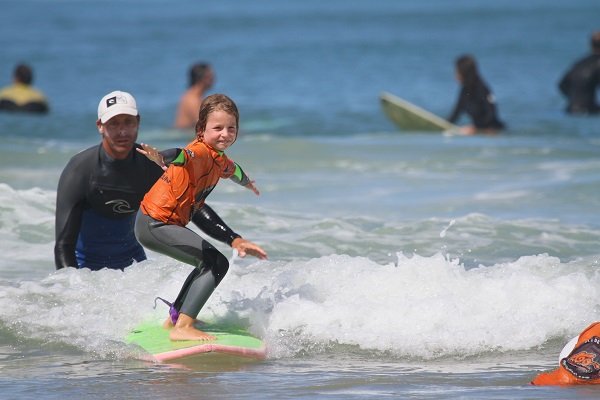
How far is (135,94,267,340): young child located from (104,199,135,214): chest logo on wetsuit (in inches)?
23.3

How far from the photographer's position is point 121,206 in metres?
6.22

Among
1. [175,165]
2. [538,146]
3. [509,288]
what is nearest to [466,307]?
[509,288]

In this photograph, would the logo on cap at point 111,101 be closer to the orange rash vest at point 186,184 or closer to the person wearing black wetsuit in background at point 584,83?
the orange rash vest at point 186,184

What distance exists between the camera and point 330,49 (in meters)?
40.4

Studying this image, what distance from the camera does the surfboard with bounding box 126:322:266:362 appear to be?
223 inches

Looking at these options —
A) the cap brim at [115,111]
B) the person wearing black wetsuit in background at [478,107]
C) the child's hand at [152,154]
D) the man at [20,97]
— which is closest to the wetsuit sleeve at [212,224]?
the child's hand at [152,154]

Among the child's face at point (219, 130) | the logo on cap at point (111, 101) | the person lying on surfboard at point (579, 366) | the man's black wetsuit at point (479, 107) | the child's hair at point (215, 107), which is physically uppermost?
the man's black wetsuit at point (479, 107)

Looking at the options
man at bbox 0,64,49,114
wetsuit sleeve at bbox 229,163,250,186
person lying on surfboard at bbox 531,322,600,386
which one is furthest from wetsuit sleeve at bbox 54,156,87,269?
man at bbox 0,64,49,114

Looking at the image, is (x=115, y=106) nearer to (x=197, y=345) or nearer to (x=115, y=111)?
(x=115, y=111)

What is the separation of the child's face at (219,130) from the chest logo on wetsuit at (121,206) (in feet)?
2.79

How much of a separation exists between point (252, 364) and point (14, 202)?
463 centimetres

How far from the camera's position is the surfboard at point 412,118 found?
16.4m

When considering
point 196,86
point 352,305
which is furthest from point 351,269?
point 196,86

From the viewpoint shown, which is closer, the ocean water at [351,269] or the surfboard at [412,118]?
the ocean water at [351,269]
